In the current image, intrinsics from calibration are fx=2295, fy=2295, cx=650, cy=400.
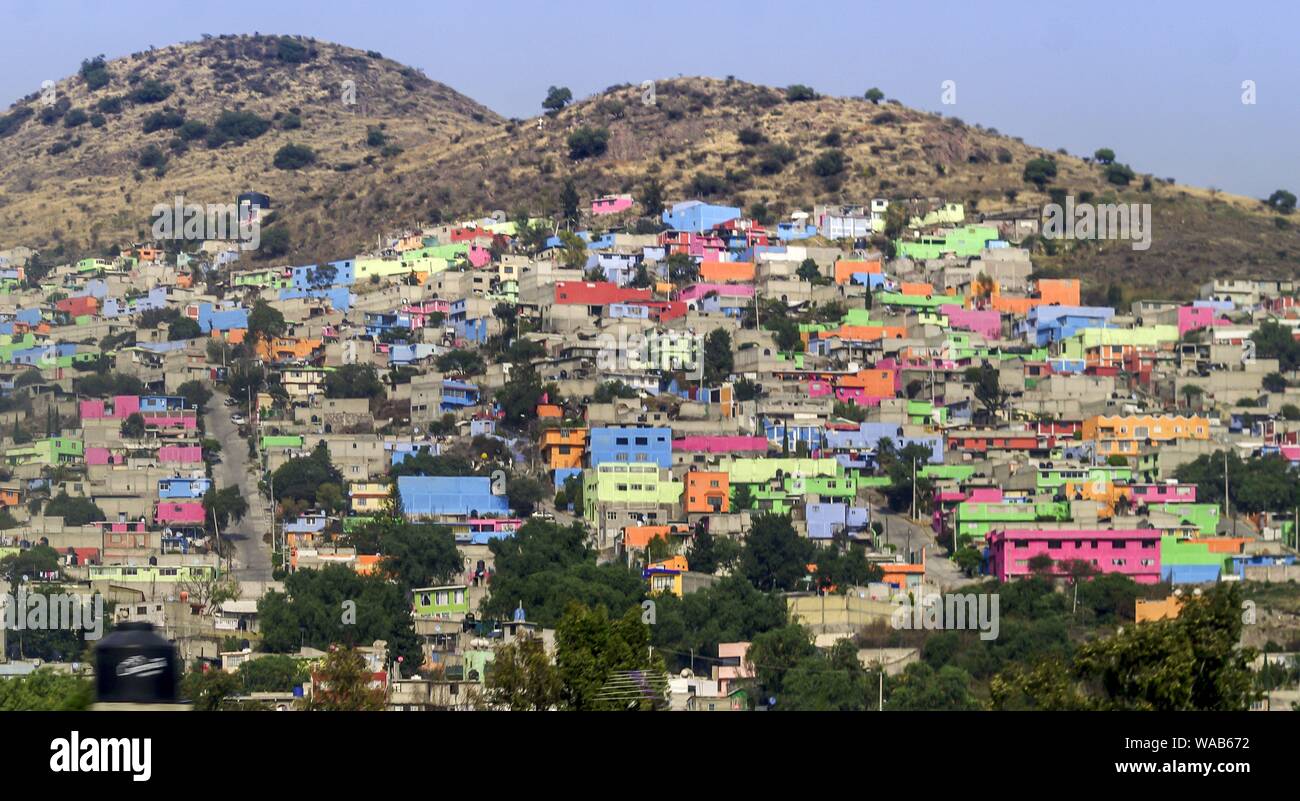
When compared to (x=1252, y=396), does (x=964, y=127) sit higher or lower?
higher

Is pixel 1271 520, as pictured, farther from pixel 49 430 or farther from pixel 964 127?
pixel 964 127

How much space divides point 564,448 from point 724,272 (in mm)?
17252

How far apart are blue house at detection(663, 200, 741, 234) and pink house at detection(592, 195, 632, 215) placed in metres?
2.75

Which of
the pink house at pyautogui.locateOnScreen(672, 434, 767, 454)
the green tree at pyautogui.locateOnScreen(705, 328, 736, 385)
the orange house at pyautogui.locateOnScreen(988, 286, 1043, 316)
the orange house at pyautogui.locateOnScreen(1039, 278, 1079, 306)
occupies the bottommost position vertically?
the pink house at pyautogui.locateOnScreen(672, 434, 767, 454)

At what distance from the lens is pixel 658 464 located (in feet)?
156

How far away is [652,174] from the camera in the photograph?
82.6 metres

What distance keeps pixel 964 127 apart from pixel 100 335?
1494 inches

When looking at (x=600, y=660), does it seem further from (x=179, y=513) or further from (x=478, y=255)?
(x=478, y=255)

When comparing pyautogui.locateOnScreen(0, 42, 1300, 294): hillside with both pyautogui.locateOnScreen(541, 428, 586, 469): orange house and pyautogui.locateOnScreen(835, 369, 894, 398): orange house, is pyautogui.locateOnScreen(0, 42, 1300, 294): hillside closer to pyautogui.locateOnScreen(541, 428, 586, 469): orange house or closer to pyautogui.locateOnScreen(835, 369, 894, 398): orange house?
pyautogui.locateOnScreen(835, 369, 894, 398): orange house

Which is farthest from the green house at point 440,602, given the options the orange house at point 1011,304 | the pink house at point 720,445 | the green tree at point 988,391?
the orange house at point 1011,304

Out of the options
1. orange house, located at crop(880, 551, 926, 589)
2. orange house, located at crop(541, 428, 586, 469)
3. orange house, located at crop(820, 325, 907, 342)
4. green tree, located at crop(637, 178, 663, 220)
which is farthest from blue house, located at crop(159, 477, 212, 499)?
green tree, located at crop(637, 178, 663, 220)

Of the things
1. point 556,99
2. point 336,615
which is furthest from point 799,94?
point 336,615

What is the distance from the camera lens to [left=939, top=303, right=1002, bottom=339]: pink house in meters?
62.0
